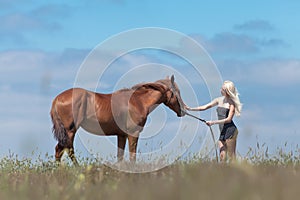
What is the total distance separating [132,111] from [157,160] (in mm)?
4480

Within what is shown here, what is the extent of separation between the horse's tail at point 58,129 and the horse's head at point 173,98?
292 centimetres

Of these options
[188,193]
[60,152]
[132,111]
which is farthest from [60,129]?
[188,193]

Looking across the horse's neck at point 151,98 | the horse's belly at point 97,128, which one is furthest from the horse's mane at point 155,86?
the horse's belly at point 97,128

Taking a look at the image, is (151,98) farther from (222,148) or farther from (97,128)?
(222,148)

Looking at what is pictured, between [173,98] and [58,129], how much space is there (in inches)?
→ 128

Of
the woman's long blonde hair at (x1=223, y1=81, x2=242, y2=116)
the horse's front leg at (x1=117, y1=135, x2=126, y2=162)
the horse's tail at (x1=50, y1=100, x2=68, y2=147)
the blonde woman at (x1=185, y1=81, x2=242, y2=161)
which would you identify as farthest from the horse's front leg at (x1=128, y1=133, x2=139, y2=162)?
the woman's long blonde hair at (x1=223, y1=81, x2=242, y2=116)

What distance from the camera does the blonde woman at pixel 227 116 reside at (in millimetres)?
11867

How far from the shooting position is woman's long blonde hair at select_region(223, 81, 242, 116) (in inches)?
464

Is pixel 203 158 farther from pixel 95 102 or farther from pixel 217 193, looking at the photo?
pixel 217 193

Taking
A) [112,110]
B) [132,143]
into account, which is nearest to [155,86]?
[112,110]

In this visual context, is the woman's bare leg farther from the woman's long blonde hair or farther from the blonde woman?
the woman's long blonde hair

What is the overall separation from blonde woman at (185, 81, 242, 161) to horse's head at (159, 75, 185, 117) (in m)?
2.27

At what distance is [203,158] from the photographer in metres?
10.6

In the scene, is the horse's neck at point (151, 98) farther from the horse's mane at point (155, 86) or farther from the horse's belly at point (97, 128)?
the horse's belly at point (97, 128)
